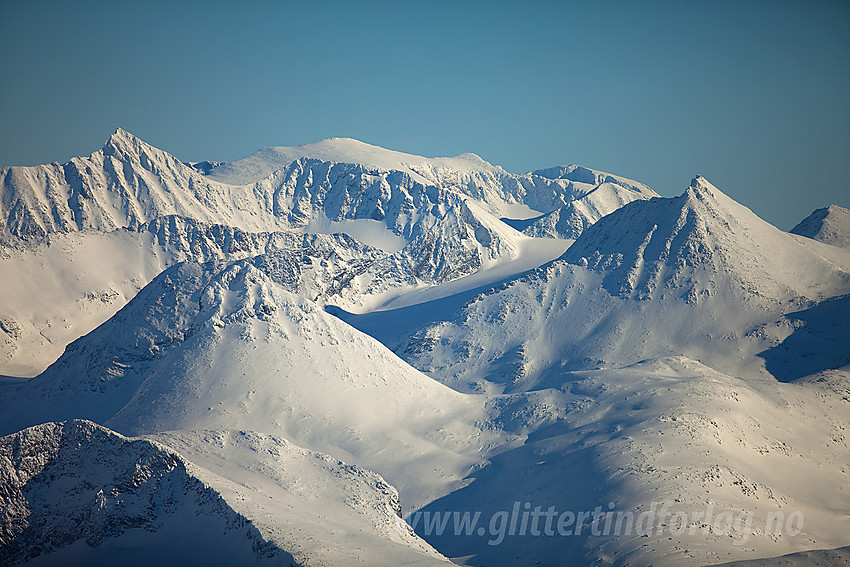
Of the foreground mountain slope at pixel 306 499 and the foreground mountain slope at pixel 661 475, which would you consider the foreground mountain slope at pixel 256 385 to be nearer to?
the foreground mountain slope at pixel 661 475

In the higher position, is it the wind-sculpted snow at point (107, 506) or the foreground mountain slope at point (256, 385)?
the foreground mountain slope at point (256, 385)

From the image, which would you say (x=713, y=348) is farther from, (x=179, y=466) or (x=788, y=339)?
(x=179, y=466)

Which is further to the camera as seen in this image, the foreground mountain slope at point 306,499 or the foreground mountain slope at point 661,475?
the foreground mountain slope at point 661,475

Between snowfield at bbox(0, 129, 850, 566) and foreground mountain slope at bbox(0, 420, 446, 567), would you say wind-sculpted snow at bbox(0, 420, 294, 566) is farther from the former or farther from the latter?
snowfield at bbox(0, 129, 850, 566)

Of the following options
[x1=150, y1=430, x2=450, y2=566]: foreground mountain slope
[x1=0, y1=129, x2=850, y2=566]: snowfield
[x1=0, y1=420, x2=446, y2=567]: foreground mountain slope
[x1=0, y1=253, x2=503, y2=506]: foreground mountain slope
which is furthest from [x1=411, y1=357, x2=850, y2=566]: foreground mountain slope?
[x1=0, y1=420, x2=446, y2=567]: foreground mountain slope

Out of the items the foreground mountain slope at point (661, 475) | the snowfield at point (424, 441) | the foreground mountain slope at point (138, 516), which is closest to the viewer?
the foreground mountain slope at point (138, 516)

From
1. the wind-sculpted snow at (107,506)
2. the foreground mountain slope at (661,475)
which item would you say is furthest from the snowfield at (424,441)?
the foreground mountain slope at (661,475)

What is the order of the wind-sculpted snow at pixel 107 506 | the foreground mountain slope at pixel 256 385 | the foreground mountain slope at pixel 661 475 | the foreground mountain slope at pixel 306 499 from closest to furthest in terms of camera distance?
the wind-sculpted snow at pixel 107 506 < the foreground mountain slope at pixel 306 499 < the foreground mountain slope at pixel 661 475 < the foreground mountain slope at pixel 256 385

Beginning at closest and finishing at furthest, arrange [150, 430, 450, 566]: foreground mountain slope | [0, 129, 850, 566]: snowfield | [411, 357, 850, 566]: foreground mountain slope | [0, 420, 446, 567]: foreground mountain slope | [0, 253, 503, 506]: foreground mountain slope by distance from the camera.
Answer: [0, 420, 446, 567]: foreground mountain slope
[150, 430, 450, 566]: foreground mountain slope
[0, 129, 850, 566]: snowfield
[411, 357, 850, 566]: foreground mountain slope
[0, 253, 503, 506]: foreground mountain slope

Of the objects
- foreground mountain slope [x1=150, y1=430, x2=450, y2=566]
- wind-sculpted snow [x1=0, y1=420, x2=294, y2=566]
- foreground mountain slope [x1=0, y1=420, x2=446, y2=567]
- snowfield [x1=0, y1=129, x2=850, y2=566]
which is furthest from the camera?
snowfield [x1=0, y1=129, x2=850, y2=566]

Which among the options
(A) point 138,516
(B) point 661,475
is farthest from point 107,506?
(B) point 661,475
